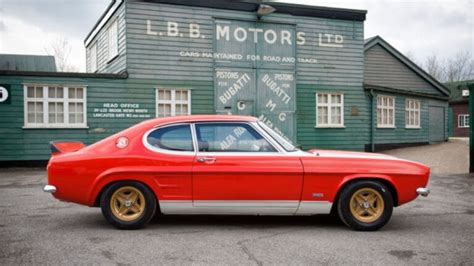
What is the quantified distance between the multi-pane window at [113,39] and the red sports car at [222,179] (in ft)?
35.7

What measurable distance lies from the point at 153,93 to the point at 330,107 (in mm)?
6787

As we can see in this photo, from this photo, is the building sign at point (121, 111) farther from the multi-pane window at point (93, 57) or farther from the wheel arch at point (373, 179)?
the wheel arch at point (373, 179)

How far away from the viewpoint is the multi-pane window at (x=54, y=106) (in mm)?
13125

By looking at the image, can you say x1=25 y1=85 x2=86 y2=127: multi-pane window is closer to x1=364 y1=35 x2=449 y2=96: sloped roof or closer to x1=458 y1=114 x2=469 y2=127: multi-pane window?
x1=364 y1=35 x2=449 y2=96: sloped roof

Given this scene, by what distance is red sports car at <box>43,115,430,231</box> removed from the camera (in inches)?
201

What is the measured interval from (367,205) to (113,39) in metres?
12.9

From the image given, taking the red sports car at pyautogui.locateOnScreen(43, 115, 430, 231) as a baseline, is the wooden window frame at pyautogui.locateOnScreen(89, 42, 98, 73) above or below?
above

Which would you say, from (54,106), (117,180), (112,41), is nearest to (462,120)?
(112,41)

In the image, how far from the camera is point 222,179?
5.09 metres

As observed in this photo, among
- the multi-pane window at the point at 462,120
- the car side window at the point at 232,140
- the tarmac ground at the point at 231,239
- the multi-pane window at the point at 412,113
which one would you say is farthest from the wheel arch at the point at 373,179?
the multi-pane window at the point at 462,120

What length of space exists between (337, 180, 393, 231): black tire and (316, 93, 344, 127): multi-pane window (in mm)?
11391

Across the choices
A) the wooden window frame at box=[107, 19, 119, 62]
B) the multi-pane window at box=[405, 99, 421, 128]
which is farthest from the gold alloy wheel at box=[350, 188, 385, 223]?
the multi-pane window at box=[405, 99, 421, 128]

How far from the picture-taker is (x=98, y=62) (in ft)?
61.7

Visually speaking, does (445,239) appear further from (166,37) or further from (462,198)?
(166,37)
